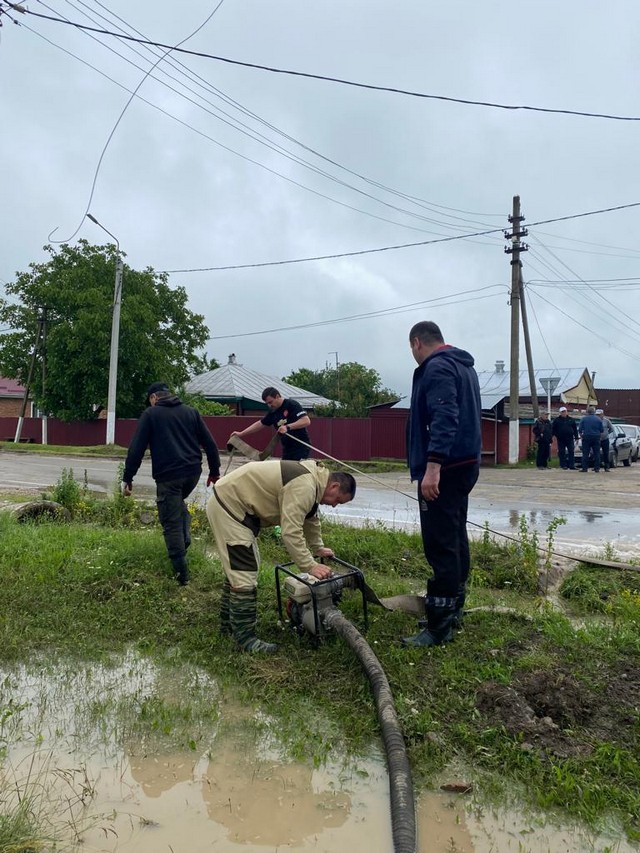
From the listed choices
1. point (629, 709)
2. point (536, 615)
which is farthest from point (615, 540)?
point (629, 709)

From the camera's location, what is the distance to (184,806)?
2.80 meters

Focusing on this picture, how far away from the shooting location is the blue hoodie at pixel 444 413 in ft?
13.4

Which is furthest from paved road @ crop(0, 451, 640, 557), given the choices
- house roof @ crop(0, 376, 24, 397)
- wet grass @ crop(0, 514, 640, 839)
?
house roof @ crop(0, 376, 24, 397)

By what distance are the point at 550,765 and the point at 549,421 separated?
1844 centimetres

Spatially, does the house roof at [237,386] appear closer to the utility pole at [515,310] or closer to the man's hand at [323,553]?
the utility pole at [515,310]

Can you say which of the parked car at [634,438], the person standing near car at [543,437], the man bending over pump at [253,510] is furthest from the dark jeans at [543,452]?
the man bending over pump at [253,510]

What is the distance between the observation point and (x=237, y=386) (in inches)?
1593

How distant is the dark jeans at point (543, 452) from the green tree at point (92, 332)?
18.5 m

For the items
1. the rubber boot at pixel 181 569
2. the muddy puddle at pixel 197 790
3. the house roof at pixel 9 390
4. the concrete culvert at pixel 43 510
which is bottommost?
the muddy puddle at pixel 197 790

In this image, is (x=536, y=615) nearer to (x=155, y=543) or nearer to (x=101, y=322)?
(x=155, y=543)

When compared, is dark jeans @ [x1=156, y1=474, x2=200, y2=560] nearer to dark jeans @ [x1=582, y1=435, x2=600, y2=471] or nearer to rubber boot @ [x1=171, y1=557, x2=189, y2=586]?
rubber boot @ [x1=171, y1=557, x2=189, y2=586]

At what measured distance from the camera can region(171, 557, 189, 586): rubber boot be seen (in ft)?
18.4

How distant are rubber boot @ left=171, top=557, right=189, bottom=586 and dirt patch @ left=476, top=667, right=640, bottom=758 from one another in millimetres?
2882

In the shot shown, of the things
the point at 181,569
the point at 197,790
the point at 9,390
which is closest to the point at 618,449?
the point at 181,569
